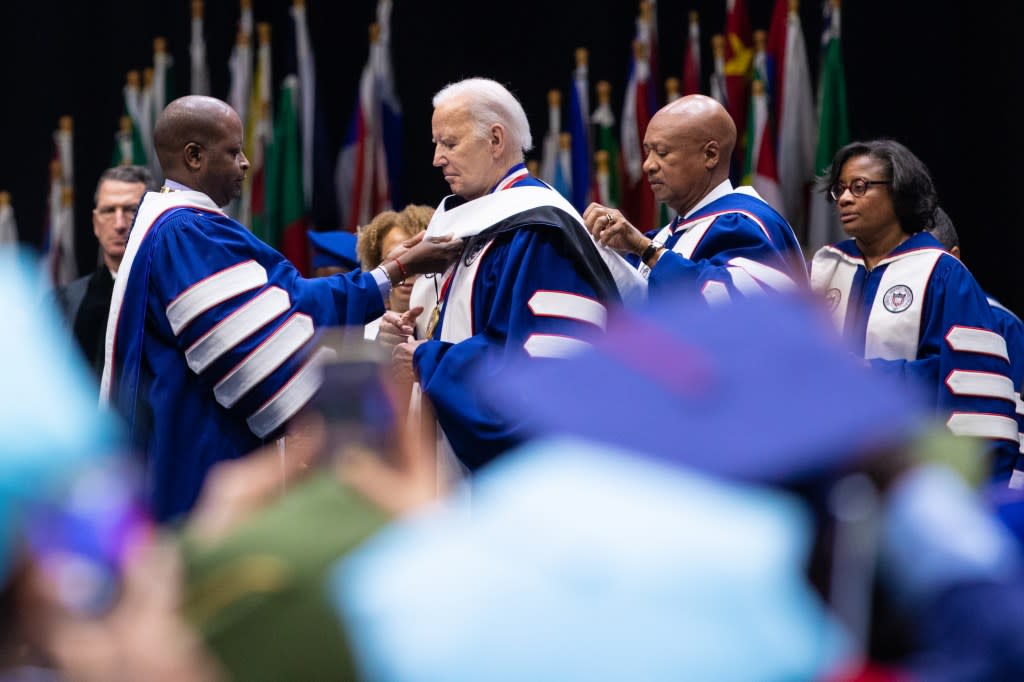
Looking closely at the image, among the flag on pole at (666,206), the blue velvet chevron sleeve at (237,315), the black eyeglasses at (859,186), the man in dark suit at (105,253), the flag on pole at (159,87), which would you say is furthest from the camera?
the flag on pole at (159,87)

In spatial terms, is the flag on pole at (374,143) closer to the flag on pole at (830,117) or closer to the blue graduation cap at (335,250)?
the blue graduation cap at (335,250)

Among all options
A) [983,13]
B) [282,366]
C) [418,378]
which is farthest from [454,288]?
[983,13]

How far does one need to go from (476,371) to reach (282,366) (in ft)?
2.03

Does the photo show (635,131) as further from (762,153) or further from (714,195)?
(714,195)

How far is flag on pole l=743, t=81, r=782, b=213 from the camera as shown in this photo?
784 cm

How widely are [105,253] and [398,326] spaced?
223 cm

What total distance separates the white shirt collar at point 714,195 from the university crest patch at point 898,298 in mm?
684

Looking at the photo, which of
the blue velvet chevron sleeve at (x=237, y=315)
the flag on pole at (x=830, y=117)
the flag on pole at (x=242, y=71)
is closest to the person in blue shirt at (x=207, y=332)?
the blue velvet chevron sleeve at (x=237, y=315)

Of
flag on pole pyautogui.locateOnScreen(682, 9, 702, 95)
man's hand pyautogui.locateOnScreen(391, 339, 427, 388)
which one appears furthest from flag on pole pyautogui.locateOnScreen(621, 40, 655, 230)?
man's hand pyautogui.locateOnScreen(391, 339, 427, 388)

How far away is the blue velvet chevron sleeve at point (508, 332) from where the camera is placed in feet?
13.6

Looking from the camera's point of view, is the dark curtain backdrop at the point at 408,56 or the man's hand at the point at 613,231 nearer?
the man's hand at the point at 613,231

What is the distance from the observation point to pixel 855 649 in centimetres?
140

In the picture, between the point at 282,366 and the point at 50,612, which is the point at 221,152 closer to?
the point at 282,366

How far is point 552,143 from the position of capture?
8.69m
